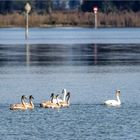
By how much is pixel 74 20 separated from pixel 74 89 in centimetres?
6832

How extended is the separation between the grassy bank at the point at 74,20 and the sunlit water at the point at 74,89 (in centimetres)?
4181

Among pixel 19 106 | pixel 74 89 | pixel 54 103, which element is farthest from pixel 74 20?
pixel 19 106

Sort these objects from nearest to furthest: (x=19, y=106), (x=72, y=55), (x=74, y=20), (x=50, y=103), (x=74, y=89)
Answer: (x=19, y=106) < (x=50, y=103) < (x=74, y=89) < (x=72, y=55) < (x=74, y=20)

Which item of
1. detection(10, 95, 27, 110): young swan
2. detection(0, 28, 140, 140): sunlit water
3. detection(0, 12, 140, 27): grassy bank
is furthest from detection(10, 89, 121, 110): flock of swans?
detection(0, 12, 140, 27): grassy bank

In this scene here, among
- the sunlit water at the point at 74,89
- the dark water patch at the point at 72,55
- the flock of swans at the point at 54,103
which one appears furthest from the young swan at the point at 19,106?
the dark water patch at the point at 72,55

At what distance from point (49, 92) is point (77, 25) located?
2789 inches

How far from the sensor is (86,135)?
2180 centimetres

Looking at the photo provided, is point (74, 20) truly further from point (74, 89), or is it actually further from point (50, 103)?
point (50, 103)

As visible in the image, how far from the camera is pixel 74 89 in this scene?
3127cm

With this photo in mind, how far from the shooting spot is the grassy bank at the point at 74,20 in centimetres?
9719

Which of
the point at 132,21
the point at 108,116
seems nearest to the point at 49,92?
the point at 108,116

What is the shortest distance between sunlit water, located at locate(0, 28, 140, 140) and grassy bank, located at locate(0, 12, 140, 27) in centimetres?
4181

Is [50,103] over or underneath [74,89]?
over

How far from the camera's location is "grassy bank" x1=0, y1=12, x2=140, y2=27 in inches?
3826
